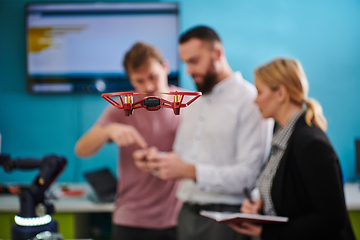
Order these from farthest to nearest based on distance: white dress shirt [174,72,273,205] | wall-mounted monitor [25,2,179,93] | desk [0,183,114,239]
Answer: wall-mounted monitor [25,2,179,93]
desk [0,183,114,239]
white dress shirt [174,72,273,205]

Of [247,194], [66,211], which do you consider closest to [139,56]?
[247,194]

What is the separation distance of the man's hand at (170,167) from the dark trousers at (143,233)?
394 millimetres

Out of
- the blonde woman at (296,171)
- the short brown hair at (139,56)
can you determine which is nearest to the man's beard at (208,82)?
the blonde woman at (296,171)

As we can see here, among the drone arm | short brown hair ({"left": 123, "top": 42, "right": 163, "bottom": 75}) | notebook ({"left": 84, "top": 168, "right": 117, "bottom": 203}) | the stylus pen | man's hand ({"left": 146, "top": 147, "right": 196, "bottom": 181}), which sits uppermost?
short brown hair ({"left": 123, "top": 42, "right": 163, "bottom": 75})

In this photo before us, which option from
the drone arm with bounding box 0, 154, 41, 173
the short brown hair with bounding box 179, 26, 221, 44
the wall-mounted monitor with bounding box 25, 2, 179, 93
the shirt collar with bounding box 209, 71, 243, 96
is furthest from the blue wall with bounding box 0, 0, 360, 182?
the drone arm with bounding box 0, 154, 41, 173

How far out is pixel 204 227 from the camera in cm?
158

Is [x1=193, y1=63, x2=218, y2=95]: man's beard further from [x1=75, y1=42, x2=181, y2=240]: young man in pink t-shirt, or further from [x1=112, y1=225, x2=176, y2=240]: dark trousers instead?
[x1=112, y1=225, x2=176, y2=240]: dark trousers

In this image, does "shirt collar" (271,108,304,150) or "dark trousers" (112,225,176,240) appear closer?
"shirt collar" (271,108,304,150)

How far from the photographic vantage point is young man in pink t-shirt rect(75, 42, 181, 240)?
5.75 feet

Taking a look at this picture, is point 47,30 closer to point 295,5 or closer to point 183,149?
point 183,149

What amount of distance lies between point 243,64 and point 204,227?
1.72 meters

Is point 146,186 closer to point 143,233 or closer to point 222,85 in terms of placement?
point 143,233

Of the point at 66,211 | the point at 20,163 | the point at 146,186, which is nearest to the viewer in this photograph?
the point at 20,163

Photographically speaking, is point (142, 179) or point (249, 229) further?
point (142, 179)
